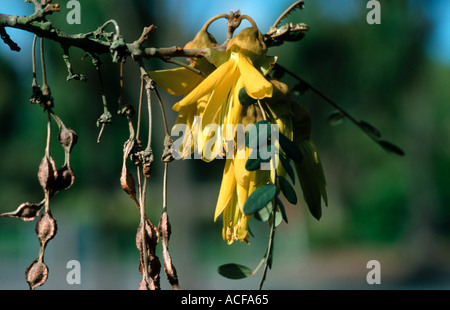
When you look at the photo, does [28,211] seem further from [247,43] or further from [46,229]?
[247,43]

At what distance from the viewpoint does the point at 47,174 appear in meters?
0.53

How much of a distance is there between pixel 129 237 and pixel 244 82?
43.5ft

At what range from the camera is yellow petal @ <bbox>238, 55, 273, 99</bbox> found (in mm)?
546

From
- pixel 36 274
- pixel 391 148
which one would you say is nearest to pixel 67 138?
pixel 36 274

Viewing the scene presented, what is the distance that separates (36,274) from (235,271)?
22cm

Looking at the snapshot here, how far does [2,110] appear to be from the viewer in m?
12.4

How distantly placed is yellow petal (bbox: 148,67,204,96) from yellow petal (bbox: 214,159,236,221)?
0.11 meters

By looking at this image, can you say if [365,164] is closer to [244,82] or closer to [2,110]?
[2,110]

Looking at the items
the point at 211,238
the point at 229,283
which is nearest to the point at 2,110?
the point at 211,238

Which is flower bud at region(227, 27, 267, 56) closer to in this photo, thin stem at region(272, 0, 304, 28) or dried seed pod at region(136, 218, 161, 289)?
thin stem at region(272, 0, 304, 28)

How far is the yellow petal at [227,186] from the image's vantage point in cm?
61

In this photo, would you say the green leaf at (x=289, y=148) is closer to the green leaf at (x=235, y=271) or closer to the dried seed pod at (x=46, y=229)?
the green leaf at (x=235, y=271)
